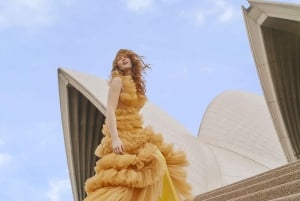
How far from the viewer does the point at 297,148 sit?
13.8 meters

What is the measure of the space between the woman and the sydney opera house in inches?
291

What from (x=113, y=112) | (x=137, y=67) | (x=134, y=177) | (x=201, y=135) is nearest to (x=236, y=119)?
(x=201, y=135)

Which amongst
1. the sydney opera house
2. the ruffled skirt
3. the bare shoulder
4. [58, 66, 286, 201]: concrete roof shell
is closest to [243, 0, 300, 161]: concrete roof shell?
the sydney opera house

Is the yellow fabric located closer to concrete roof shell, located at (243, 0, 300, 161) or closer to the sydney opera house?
the sydney opera house

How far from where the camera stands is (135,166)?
2.86m

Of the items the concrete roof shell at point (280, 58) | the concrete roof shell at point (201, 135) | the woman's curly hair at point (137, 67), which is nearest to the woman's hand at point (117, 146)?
the woman's curly hair at point (137, 67)

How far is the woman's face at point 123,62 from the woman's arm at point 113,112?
99mm

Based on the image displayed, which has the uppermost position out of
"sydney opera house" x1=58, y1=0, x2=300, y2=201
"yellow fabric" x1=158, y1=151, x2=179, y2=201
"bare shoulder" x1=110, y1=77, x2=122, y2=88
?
"sydney opera house" x1=58, y1=0, x2=300, y2=201

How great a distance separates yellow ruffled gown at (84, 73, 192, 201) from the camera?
9.16 ft

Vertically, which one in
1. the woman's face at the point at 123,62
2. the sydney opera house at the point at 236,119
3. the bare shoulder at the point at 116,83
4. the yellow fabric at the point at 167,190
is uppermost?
the sydney opera house at the point at 236,119

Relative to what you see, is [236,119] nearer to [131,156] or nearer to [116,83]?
[116,83]

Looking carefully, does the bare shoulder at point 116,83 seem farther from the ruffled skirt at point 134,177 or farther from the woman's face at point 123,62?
the ruffled skirt at point 134,177

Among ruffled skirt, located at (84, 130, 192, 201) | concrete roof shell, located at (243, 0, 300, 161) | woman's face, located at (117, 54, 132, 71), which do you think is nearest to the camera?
ruffled skirt, located at (84, 130, 192, 201)

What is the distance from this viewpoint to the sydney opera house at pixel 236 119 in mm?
11562
